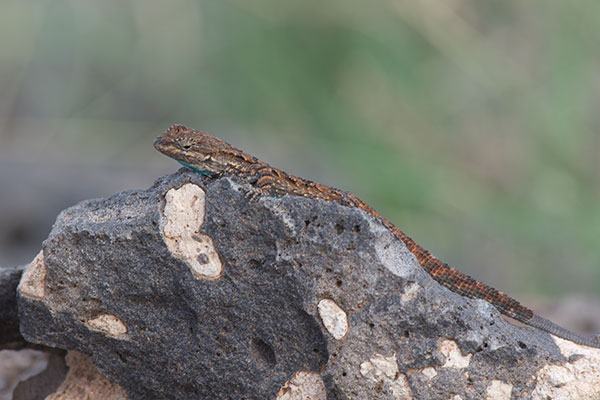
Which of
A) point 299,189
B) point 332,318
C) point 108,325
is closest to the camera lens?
point 332,318

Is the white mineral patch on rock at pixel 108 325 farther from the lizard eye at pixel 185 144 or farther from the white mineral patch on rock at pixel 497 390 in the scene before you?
the white mineral patch on rock at pixel 497 390

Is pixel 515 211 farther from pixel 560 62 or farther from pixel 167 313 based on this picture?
pixel 167 313

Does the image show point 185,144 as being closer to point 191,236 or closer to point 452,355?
point 191,236

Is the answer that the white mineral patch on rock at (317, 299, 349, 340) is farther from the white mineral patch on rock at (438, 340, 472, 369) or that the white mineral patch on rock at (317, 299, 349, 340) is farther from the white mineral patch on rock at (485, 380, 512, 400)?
the white mineral patch on rock at (485, 380, 512, 400)

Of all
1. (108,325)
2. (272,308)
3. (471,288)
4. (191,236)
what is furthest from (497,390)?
(108,325)

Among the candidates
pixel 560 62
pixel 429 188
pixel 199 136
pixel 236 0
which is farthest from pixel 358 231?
pixel 236 0

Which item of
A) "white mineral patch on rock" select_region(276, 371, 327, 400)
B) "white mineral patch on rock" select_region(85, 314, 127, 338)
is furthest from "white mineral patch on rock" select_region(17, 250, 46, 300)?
"white mineral patch on rock" select_region(276, 371, 327, 400)
